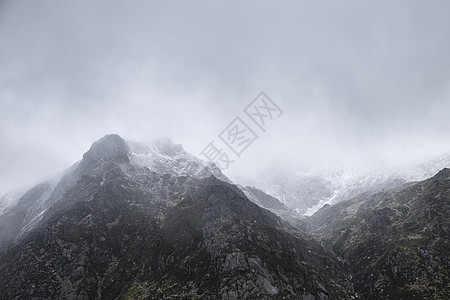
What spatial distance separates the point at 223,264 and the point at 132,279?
65.9 metres

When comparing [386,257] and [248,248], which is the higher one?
[248,248]

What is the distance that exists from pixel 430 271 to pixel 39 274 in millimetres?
242955

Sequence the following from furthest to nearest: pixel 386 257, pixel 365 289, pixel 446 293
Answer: pixel 386 257 → pixel 365 289 → pixel 446 293

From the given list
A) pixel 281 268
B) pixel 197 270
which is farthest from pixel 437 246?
pixel 197 270

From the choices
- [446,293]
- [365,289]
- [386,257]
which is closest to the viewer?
[446,293]

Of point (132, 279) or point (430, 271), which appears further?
point (132, 279)

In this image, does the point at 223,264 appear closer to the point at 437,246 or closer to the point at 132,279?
the point at 132,279

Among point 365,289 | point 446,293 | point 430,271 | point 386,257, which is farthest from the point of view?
point 386,257

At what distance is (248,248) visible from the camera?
Answer: 185875 mm

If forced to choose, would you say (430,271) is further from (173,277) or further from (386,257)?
(173,277)

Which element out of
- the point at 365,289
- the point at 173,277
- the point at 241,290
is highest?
the point at 173,277

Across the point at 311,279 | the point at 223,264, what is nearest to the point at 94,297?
the point at 223,264

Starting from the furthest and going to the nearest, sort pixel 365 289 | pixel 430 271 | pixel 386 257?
pixel 386 257
pixel 365 289
pixel 430 271

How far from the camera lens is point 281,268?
178 m
